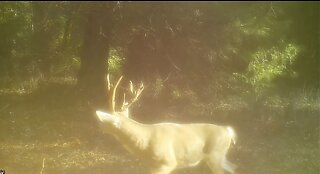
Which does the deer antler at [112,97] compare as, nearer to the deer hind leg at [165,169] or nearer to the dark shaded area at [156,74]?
the dark shaded area at [156,74]

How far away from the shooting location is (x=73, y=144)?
5.96 meters

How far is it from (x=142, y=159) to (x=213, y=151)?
67cm

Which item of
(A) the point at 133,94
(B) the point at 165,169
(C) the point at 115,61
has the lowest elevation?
(B) the point at 165,169

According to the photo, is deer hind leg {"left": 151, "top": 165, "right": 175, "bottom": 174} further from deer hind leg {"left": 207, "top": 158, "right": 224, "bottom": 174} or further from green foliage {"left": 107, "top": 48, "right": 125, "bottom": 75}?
green foliage {"left": 107, "top": 48, "right": 125, "bottom": 75}

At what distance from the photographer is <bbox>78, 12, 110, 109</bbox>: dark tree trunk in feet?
19.1

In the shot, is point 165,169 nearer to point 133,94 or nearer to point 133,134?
point 133,134

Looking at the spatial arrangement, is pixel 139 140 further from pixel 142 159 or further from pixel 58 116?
pixel 58 116

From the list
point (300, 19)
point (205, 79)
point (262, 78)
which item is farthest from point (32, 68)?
point (300, 19)

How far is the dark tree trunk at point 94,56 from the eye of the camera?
230 inches

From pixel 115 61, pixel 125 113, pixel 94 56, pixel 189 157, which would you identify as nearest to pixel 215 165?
pixel 189 157

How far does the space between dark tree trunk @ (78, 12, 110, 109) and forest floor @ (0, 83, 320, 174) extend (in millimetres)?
259

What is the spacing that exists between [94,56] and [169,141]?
3.69 feet

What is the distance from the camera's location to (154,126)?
5629 mm

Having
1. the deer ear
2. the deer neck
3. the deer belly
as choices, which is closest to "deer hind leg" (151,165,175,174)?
the deer belly
